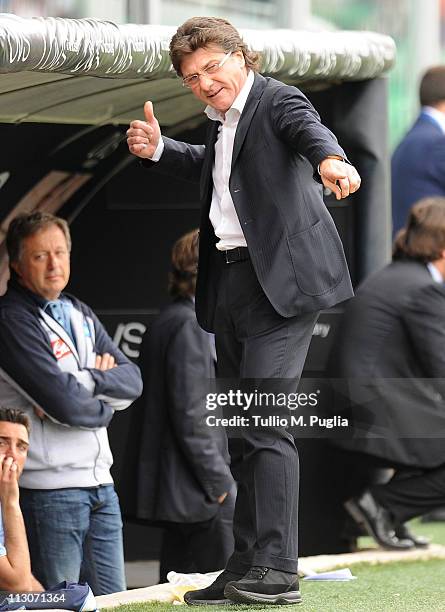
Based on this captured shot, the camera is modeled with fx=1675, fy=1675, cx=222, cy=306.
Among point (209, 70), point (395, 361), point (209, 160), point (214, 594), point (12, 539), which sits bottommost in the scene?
point (214, 594)

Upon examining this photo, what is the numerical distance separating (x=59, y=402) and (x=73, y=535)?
1.65 ft

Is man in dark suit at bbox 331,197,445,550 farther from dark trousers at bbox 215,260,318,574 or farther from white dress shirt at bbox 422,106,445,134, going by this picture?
dark trousers at bbox 215,260,318,574

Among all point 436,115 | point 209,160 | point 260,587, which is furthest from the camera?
point 436,115

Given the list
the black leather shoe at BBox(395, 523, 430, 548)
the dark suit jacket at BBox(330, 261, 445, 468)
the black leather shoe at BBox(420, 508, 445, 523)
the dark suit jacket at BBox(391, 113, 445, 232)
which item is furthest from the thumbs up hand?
the black leather shoe at BBox(420, 508, 445, 523)

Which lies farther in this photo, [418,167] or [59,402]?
[418,167]

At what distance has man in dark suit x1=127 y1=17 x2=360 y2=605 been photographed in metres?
5.18

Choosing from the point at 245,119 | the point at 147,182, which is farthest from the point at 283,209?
the point at 147,182

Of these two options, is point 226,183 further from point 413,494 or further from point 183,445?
point 413,494

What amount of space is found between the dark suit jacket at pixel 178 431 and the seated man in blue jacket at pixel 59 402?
1.79 feet

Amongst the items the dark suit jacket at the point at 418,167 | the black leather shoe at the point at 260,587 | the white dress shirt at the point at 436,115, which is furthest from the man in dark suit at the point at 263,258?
the white dress shirt at the point at 436,115

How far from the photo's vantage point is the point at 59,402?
5.88 meters

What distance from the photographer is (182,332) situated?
269 inches

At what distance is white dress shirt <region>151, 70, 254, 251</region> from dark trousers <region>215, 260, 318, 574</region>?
0.32 feet

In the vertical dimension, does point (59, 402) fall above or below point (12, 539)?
above
